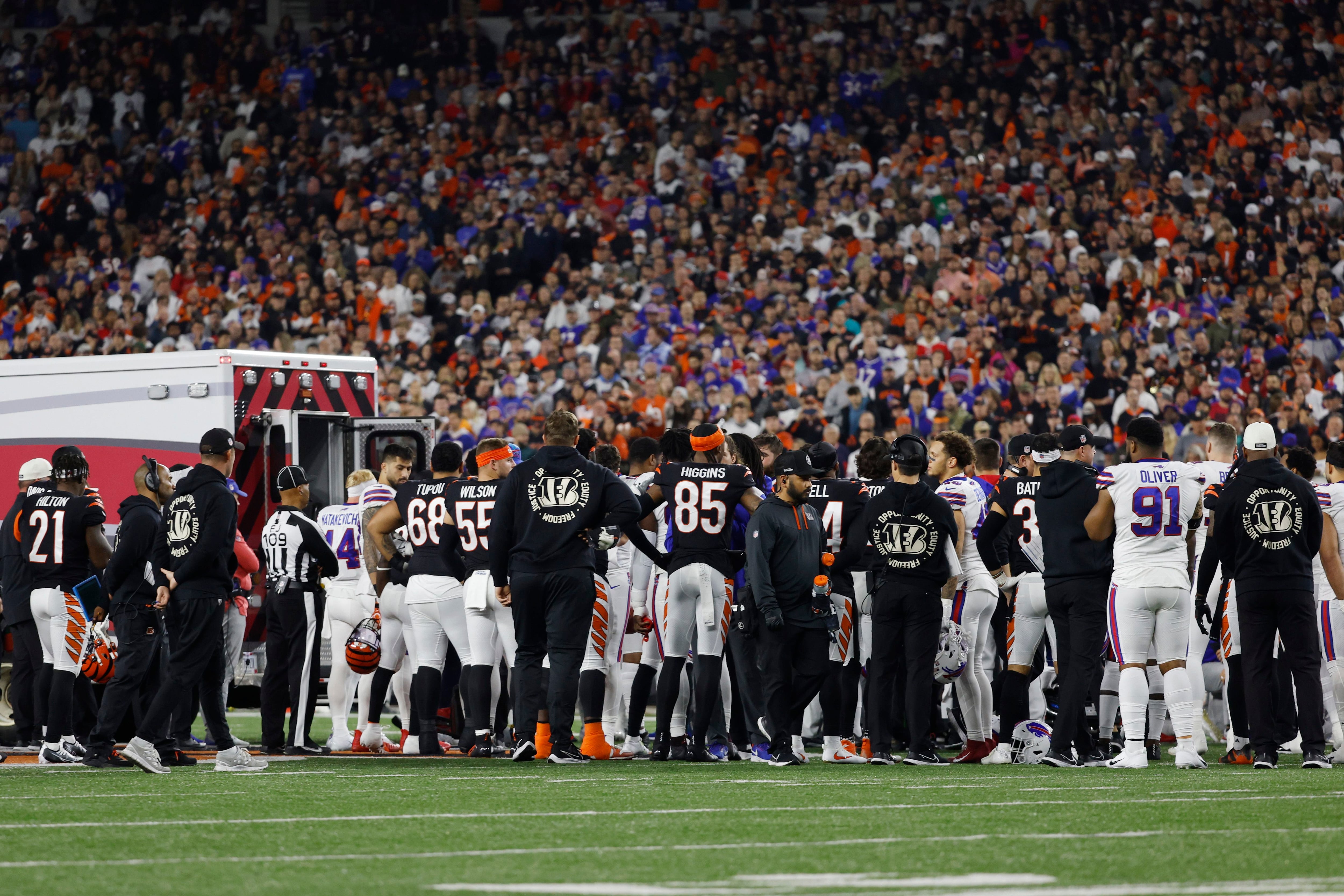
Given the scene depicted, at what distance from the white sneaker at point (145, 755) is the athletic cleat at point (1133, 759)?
17.9ft

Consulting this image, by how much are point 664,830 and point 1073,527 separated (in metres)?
4.43

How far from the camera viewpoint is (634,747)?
11734 millimetres

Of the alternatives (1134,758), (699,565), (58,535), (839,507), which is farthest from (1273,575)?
(58,535)

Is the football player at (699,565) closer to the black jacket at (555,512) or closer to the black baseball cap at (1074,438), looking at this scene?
the black jacket at (555,512)

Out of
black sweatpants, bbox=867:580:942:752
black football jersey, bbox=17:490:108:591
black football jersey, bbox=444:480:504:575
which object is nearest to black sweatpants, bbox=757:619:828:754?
black sweatpants, bbox=867:580:942:752

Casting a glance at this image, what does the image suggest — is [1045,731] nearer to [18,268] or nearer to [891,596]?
[891,596]

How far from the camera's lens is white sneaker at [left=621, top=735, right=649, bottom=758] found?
11.7 meters

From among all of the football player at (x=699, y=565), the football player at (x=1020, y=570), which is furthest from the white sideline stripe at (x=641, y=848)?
the football player at (x=699, y=565)

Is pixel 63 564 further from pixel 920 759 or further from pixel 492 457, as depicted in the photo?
pixel 920 759

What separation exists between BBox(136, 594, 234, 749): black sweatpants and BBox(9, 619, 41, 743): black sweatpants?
7.26 feet

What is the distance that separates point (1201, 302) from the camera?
66.3 ft

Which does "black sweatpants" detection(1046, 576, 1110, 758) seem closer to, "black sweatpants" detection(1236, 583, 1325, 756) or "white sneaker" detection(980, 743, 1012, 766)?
"white sneaker" detection(980, 743, 1012, 766)

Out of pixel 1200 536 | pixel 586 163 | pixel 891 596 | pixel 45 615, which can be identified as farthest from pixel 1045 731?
pixel 586 163

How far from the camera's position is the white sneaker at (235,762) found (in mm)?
10203
